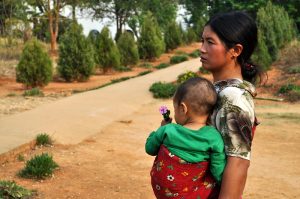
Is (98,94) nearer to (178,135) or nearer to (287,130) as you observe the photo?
(287,130)

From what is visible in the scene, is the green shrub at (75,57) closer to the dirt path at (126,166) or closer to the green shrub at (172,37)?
the dirt path at (126,166)

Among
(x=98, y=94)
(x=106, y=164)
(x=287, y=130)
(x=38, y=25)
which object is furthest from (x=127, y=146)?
(x=38, y=25)

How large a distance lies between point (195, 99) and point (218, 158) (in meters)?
0.24

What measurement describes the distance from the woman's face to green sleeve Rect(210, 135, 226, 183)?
0.31 m

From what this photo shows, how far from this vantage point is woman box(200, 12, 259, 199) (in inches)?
63.7

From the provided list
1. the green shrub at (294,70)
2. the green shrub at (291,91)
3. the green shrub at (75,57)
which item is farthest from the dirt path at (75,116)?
the green shrub at (294,70)

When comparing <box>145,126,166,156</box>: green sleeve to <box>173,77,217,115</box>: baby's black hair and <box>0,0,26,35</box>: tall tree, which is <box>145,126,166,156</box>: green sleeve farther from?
<box>0,0,26,35</box>: tall tree

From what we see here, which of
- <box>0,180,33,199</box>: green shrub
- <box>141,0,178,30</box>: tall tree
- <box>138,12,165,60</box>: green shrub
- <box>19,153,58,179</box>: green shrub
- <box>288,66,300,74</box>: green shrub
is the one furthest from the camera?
<box>141,0,178,30</box>: tall tree

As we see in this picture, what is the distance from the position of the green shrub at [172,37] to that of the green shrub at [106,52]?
1003cm

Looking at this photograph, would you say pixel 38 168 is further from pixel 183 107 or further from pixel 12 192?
pixel 183 107

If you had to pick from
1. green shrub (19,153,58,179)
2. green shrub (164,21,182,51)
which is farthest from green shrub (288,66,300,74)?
green shrub (164,21,182,51)

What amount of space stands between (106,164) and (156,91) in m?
6.10

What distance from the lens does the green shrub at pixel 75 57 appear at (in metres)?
15.0

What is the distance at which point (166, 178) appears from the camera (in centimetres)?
172
